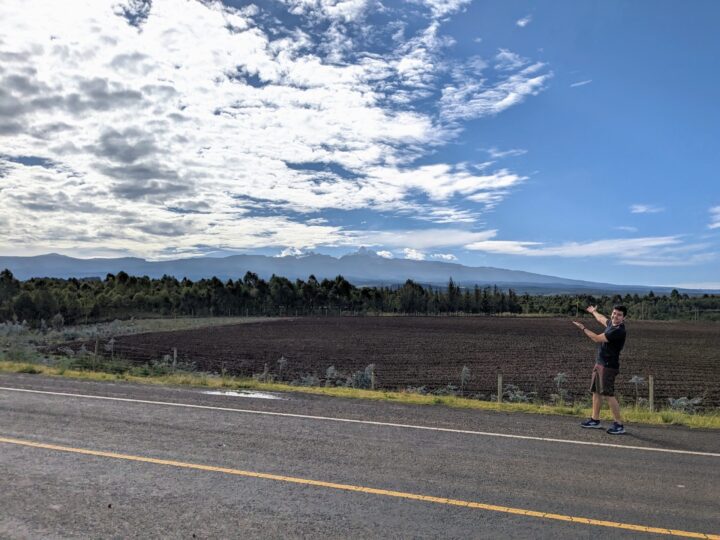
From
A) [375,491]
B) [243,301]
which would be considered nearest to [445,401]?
[375,491]

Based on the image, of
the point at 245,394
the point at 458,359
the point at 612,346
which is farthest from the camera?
the point at 458,359

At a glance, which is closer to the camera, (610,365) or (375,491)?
(375,491)

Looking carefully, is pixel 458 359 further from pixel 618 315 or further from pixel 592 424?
pixel 618 315

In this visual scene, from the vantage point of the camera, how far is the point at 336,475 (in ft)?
20.1

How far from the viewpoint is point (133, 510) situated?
5008mm

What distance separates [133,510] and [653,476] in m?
5.74

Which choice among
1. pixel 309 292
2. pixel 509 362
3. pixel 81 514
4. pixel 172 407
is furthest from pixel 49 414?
pixel 309 292

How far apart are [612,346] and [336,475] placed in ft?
18.1

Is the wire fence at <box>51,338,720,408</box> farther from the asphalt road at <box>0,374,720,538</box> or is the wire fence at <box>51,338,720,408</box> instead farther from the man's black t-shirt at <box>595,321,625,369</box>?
the asphalt road at <box>0,374,720,538</box>

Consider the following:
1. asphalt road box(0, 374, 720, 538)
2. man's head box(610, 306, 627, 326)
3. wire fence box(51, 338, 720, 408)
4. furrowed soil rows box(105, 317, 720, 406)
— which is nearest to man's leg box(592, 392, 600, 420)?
asphalt road box(0, 374, 720, 538)

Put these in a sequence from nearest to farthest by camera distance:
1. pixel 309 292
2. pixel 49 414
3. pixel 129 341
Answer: pixel 49 414, pixel 129 341, pixel 309 292

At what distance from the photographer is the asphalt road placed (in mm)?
4793

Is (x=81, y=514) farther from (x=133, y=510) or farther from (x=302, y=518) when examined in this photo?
(x=302, y=518)

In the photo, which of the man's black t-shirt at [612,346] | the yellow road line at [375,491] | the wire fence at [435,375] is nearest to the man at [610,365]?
the man's black t-shirt at [612,346]
